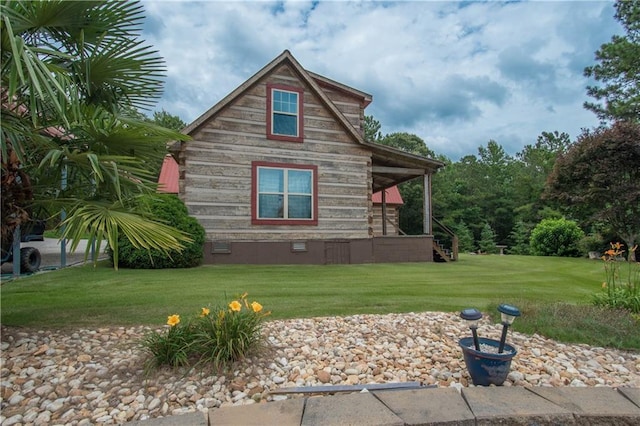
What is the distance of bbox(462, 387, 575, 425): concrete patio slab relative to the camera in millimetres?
2111

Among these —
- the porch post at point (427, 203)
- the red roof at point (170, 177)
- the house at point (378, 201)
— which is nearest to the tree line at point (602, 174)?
the porch post at point (427, 203)

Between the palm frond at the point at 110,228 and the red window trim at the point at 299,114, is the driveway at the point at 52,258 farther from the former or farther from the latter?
the palm frond at the point at 110,228

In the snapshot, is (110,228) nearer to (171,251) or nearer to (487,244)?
(171,251)

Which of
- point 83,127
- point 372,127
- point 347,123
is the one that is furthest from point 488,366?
point 372,127

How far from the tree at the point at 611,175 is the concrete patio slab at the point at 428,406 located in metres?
14.8

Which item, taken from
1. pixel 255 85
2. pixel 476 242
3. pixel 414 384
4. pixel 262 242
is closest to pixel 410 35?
pixel 255 85

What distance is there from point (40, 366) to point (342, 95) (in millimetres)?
12025

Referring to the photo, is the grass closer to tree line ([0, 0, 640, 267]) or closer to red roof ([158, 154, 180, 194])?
tree line ([0, 0, 640, 267])

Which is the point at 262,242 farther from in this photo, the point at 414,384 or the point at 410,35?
the point at 414,384

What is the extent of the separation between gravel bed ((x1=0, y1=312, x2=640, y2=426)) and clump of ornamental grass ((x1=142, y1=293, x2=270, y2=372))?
9 cm

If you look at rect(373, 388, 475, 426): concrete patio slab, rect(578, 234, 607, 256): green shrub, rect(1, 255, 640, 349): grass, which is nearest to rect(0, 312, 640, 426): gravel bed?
rect(373, 388, 475, 426): concrete patio slab

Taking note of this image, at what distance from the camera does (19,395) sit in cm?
237

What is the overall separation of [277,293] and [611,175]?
47.8ft

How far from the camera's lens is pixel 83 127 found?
334cm
